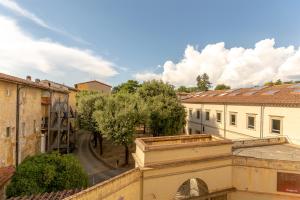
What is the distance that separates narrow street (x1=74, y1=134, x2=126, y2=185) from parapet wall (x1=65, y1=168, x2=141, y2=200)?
35.5 ft

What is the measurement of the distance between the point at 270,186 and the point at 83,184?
38.1 feet

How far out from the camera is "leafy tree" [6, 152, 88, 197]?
38.6 feet

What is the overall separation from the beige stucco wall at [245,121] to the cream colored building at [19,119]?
72.6 feet

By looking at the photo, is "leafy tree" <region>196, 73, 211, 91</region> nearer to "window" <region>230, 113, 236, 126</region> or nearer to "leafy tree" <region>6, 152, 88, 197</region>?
"window" <region>230, 113, 236, 126</region>

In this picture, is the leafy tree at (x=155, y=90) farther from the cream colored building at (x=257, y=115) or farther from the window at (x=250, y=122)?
the window at (x=250, y=122)

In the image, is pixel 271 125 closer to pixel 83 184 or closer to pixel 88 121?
pixel 83 184

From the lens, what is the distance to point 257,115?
22.0m

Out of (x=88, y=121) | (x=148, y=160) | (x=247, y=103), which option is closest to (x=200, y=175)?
(x=148, y=160)

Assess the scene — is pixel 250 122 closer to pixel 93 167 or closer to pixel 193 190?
pixel 193 190

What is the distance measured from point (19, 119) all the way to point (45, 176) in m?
9.43

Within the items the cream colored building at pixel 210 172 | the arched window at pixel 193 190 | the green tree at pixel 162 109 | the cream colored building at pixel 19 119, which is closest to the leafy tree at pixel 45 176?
the cream colored building at pixel 210 172

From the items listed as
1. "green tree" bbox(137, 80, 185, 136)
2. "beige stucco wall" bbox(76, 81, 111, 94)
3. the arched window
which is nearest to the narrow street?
"green tree" bbox(137, 80, 185, 136)

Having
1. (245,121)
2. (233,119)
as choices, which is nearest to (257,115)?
(245,121)

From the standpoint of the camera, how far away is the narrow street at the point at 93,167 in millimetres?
21844
